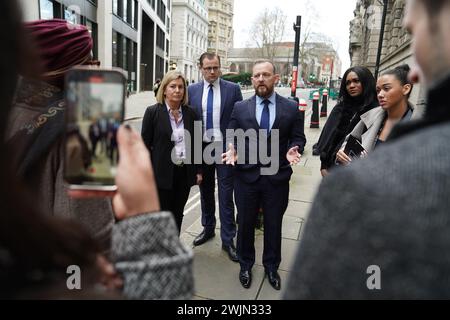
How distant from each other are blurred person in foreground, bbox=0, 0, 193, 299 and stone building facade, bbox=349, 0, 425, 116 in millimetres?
1821

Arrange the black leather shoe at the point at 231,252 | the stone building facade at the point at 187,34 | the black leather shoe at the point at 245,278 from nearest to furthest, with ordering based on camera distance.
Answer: the black leather shoe at the point at 245,278
the black leather shoe at the point at 231,252
the stone building facade at the point at 187,34

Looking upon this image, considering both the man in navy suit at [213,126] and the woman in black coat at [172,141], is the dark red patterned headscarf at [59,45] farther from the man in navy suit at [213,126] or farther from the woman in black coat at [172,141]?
the man in navy suit at [213,126]

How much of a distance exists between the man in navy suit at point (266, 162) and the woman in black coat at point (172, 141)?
581 millimetres

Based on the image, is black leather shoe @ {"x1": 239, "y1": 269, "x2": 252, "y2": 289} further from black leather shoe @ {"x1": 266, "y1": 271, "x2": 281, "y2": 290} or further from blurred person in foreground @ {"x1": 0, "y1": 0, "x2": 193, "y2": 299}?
blurred person in foreground @ {"x1": 0, "y1": 0, "x2": 193, "y2": 299}

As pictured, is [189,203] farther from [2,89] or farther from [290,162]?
[2,89]

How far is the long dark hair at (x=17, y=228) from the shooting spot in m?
0.60

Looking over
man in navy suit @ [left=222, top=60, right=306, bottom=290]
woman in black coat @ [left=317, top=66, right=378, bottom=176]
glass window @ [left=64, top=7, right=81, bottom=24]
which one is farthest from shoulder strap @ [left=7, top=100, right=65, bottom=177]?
glass window @ [left=64, top=7, right=81, bottom=24]

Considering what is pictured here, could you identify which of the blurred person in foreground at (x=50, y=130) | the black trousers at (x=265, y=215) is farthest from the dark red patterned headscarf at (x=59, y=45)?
the black trousers at (x=265, y=215)

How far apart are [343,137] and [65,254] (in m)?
3.63

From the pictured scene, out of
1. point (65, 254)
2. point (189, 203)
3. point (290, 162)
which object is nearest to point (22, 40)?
point (65, 254)

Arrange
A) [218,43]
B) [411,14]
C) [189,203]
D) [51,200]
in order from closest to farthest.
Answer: [411,14], [51,200], [189,203], [218,43]

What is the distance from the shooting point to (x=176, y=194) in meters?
3.66

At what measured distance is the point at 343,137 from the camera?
385 cm

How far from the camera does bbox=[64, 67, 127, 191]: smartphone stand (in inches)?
36.3
